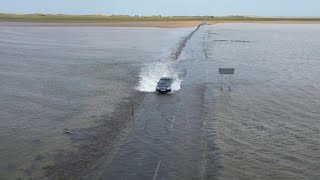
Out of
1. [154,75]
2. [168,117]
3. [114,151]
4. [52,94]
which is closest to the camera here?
[114,151]

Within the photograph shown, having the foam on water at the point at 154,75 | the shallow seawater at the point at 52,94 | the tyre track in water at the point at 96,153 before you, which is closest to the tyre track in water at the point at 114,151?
the tyre track in water at the point at 96,153

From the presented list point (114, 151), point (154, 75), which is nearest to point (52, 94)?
point (154, 75)

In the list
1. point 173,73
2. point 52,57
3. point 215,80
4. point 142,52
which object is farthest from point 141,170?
point 142,52

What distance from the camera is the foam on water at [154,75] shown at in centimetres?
4991

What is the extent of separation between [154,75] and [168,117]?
71.6ft

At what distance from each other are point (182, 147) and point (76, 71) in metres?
35.0

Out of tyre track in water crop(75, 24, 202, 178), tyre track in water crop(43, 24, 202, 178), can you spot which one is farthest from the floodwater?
tyre track in water crop(43, 24, 202, 178)

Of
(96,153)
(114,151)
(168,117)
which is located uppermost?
(168,117)

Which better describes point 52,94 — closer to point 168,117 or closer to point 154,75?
point 168,117

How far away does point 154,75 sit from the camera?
5831 centimetres

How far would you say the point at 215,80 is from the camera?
55375mm

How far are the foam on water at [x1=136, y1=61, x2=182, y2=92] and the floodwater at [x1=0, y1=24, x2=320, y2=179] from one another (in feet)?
0.48

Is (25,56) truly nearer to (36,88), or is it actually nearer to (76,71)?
(76,71)

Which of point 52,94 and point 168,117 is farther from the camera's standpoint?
point 52,94
